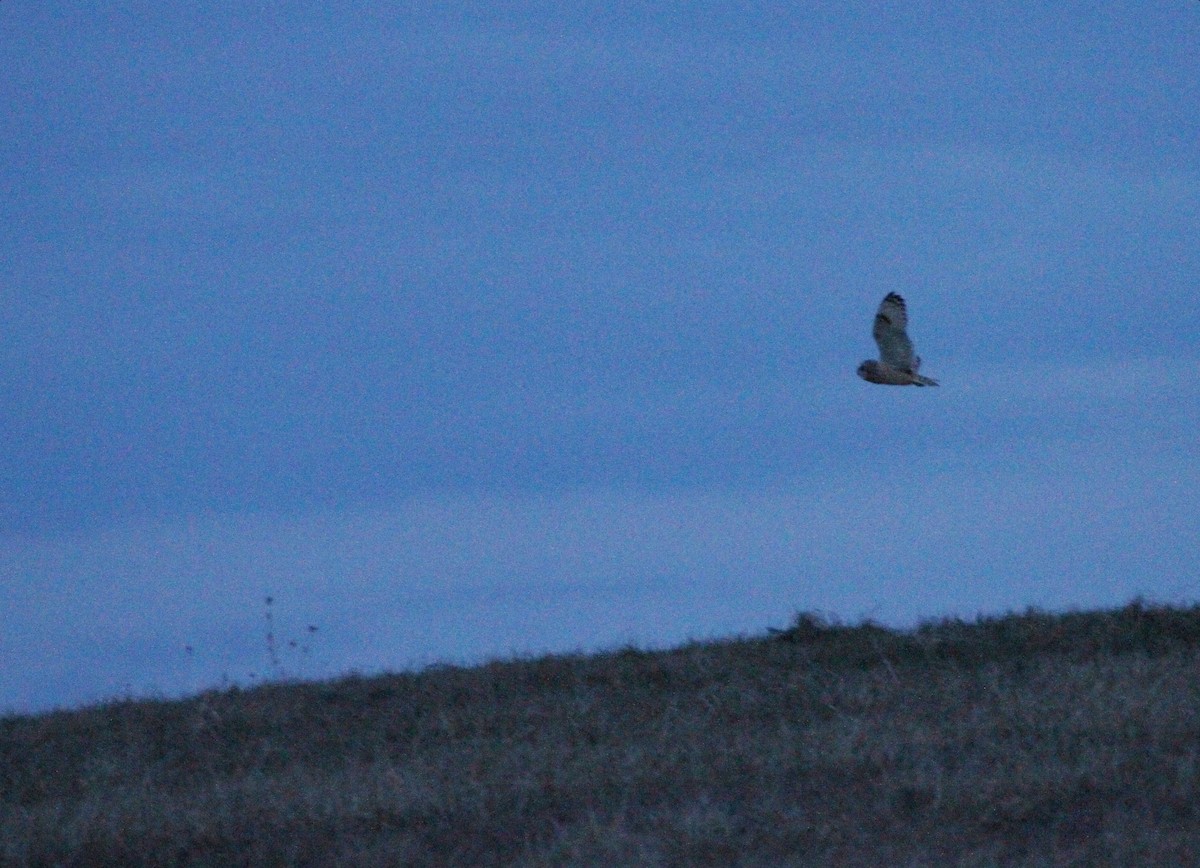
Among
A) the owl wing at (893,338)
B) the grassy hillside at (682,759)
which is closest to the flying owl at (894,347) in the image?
the owl wing at (893,338)

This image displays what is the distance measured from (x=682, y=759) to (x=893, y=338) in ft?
15.3

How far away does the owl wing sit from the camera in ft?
37.4

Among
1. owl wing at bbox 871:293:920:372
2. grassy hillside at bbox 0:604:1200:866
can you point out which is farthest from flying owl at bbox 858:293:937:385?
grassy hillside at bbox 0:604:1200:866

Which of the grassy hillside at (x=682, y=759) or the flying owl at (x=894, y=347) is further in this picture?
the flying owl at (x=894, y=347)

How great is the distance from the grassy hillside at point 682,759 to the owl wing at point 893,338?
2.01m

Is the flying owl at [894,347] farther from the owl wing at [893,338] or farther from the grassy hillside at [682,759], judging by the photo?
the grassy hillside at [682,759]

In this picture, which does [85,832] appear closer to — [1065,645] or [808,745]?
[808,745]

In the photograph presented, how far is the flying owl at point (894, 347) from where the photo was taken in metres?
11.4

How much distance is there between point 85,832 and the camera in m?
7.23

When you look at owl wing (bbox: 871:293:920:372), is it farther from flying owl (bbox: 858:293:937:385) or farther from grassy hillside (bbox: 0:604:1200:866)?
grassy hillside (bbox: 0:604:1200:866)

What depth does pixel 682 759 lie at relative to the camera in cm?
765

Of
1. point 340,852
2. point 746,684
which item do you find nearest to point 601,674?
point 746,684

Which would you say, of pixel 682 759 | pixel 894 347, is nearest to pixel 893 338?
pixel 894 347

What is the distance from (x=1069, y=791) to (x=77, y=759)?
17.7 feet
